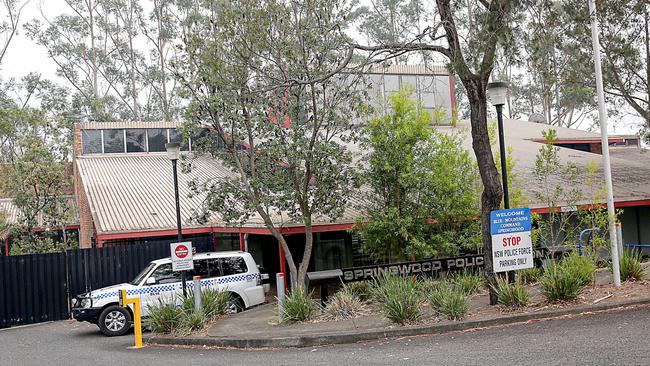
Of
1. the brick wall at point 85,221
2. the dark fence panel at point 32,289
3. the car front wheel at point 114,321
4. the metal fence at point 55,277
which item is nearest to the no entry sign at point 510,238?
the car front wheel at point 114,321

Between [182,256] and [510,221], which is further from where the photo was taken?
[182,256]

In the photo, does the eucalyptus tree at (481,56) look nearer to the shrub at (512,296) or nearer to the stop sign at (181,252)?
the shrub at (512,296)

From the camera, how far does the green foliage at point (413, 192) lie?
16328 millimetres

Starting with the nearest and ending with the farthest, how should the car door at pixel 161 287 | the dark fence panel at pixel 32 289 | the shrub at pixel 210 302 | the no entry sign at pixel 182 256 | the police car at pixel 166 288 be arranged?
the shrub at pixel 210 302 → the no entry sign at pixel 182 256 → the police car at pixel 166 288 → the car door at pixel 161 287 → the dark fence panel at pixel 32 289

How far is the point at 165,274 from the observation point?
15.9 meters

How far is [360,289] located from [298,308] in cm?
213

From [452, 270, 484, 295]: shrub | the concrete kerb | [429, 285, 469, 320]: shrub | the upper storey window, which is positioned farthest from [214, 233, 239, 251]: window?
[429, 285, 469, 320]: shrub

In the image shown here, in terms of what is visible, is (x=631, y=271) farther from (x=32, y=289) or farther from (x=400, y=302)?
(x=32, y=289)

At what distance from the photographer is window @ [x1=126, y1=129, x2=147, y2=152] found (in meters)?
31.6

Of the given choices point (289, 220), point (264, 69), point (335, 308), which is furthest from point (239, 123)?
point (335, 308)

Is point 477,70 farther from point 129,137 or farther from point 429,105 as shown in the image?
point 129,137

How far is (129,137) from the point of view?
31594 millimetres

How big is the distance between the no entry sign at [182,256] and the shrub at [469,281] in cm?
560

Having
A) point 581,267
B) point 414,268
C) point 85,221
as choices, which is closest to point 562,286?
point 581,267
